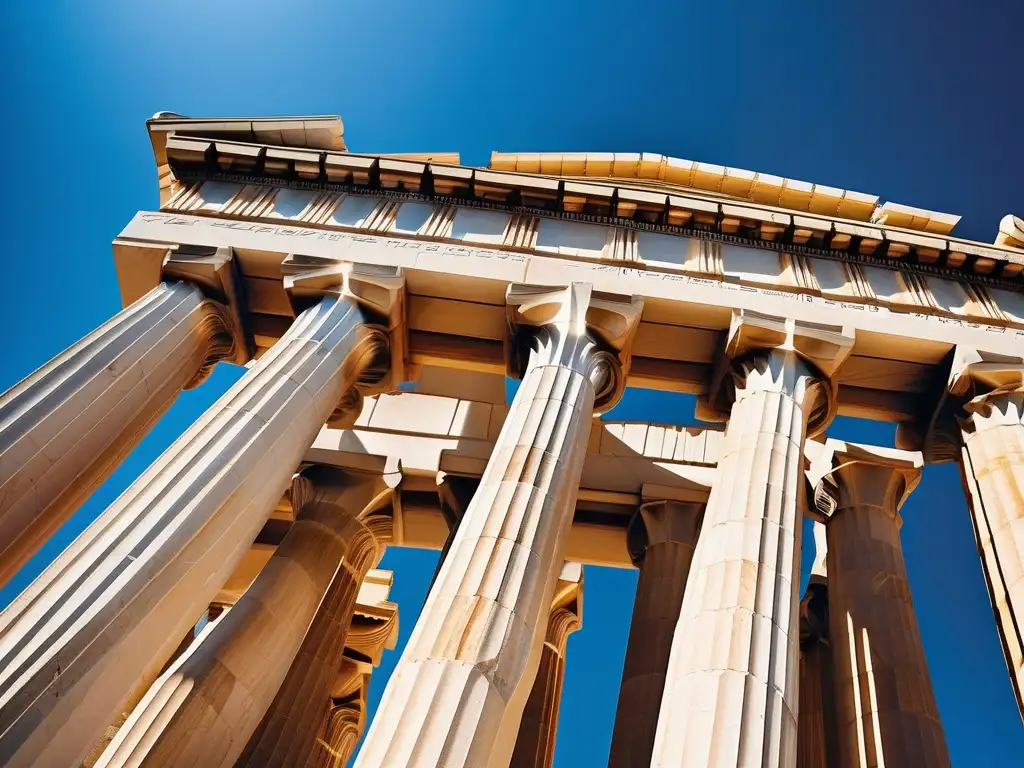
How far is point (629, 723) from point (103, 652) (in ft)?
42.6

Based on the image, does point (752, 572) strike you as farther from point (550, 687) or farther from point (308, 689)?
point (308, 689)

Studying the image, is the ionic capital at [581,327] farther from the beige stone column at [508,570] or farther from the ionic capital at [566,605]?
the ionic capital at [566,605]

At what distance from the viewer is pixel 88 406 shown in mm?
22297

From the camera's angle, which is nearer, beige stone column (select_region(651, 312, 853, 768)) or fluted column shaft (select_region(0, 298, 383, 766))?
fluted column shaft (select_region(0, 298, 383, 766))

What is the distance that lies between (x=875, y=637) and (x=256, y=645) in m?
16.2

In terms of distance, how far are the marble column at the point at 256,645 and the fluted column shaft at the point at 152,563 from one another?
3.53m

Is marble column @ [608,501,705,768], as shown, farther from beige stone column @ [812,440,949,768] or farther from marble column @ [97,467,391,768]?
marble column @ [97,467,391,768]

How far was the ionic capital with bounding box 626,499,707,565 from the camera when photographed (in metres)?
29.6

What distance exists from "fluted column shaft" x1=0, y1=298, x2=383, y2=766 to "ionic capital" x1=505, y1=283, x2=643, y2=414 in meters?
5.17

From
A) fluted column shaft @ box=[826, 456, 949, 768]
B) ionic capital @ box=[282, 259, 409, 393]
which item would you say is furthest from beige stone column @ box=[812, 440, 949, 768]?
ionic capital @ box=[282, 259, 409, 393]

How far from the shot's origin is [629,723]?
23.9m

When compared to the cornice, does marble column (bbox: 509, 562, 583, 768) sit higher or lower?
lower

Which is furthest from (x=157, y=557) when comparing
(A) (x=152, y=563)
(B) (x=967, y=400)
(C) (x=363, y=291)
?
A: (B) (x=967, y=400)

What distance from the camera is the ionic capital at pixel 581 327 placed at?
2586cm
